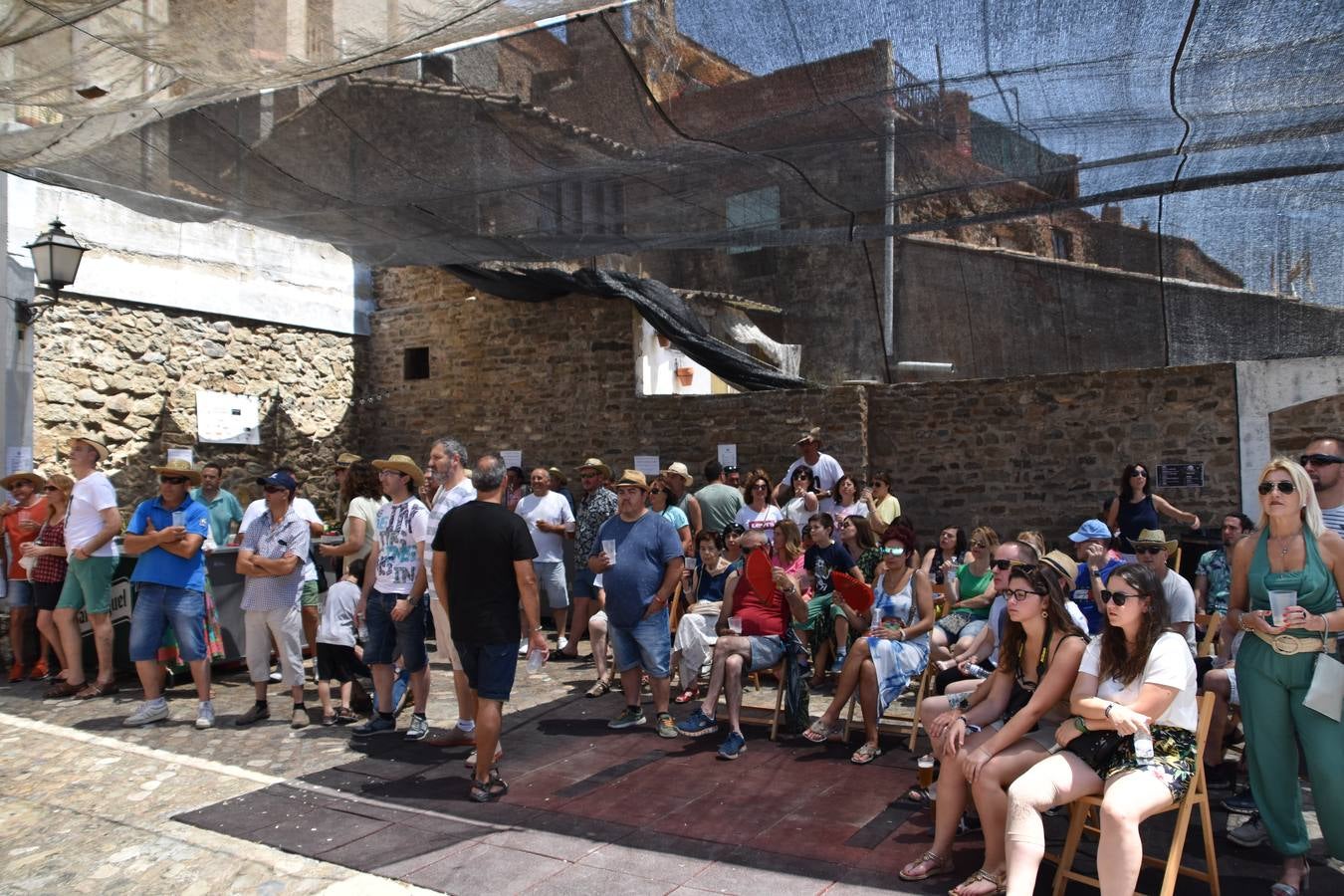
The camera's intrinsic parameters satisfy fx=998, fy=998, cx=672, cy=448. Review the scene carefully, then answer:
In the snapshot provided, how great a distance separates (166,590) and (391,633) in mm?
1666

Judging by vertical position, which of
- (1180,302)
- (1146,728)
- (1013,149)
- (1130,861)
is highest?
(1013,149)

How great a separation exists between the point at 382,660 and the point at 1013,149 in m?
4.71

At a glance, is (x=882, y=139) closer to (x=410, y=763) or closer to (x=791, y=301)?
(x=410, y=763)

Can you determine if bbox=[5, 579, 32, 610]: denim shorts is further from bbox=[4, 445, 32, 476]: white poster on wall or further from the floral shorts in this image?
the floral shorts

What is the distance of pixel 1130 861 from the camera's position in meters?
3.34

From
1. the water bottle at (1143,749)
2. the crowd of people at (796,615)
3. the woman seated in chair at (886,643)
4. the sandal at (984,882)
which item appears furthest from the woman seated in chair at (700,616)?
the water bottle at (1143,749)

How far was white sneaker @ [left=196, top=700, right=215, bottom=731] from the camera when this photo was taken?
21.2 ft

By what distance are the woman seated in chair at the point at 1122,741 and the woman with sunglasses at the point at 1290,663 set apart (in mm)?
509

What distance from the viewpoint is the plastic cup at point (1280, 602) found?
3.85 metres

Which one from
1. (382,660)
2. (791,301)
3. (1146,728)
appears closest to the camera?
(1146,728)

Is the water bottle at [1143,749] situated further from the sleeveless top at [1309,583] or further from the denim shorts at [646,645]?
the denim shorts at [646,645]

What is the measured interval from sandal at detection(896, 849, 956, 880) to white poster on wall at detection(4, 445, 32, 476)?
919 centimetres

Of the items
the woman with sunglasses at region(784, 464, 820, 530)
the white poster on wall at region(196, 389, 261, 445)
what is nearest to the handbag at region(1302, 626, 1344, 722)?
the woman with sunglasses at region(784, 464, 820, 530)

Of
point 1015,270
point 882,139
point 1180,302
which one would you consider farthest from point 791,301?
point 882,139
